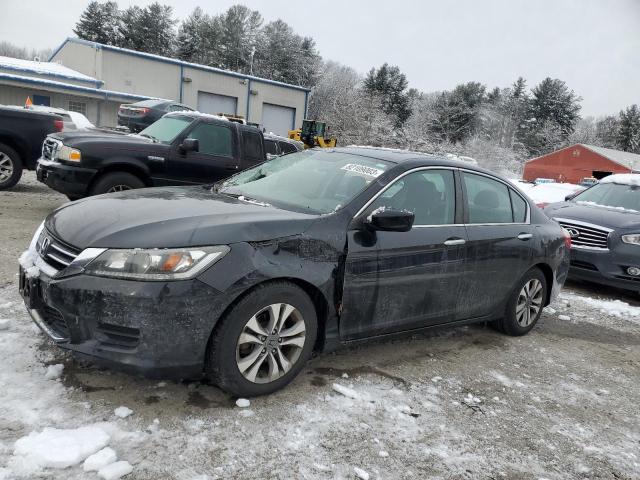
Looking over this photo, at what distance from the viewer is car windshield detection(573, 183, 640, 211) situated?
842cm

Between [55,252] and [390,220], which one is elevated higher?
[390,220]

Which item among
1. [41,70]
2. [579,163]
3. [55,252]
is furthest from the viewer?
[579,163]

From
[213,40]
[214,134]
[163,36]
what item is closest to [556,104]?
[213,40]

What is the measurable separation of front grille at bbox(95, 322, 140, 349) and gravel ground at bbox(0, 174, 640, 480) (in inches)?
15.7

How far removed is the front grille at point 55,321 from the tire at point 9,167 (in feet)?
23.0

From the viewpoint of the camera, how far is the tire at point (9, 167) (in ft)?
29.4

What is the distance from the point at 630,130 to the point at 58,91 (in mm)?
66348

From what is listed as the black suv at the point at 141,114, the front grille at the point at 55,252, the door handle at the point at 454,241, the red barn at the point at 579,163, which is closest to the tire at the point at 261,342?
the front grille at the point at 55,252

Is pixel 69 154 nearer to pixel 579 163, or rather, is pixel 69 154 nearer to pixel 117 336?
pixel 117 336

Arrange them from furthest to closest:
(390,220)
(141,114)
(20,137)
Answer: (141,114), (20,137), (390,220)

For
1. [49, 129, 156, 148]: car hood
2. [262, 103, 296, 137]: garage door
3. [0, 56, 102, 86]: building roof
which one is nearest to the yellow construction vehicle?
[262, 103, 296, 137]: garage door

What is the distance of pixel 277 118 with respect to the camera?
132ft

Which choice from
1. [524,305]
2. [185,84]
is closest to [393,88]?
[185,84]

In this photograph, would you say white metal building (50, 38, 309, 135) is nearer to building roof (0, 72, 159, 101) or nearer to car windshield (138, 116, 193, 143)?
building roof (0, 72, 159, 101)
